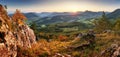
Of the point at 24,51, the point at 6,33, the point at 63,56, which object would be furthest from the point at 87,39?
the point at 6,33

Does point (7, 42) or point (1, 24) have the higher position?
point (1, 24)

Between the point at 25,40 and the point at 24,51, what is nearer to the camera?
the point at 24,51

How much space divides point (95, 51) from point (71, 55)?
754 cm

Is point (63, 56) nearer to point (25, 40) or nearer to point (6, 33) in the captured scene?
point (25, 40)

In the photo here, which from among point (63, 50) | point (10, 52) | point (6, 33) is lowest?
point (63, 50)

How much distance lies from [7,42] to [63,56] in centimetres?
2113

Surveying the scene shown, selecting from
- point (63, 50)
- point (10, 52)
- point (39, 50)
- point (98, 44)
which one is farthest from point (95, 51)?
point (10, 52)

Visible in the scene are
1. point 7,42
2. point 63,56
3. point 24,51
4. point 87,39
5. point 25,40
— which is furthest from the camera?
point 87,39

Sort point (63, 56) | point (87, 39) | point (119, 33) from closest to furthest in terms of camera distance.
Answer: point (63, 56)
point (87, 39)
point (119, 33)

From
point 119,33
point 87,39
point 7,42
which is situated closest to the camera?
point 7,42

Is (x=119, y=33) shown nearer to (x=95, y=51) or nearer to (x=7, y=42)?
(x=95, y=51)

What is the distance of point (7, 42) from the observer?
4697 centimetres

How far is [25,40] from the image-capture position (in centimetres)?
6962

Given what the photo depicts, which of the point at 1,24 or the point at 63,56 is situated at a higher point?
the point at 1,24
